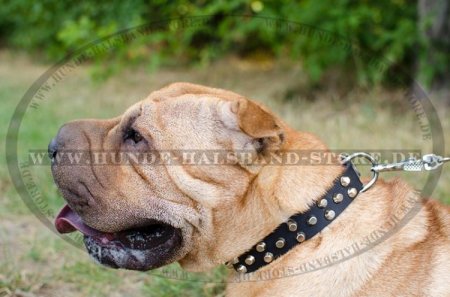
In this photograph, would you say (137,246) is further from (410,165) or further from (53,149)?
(410,165)

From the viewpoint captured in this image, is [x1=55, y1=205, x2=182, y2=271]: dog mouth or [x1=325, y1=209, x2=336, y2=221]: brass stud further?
[x1=55, y1=205, x2=182, y2=271]: dog mouth

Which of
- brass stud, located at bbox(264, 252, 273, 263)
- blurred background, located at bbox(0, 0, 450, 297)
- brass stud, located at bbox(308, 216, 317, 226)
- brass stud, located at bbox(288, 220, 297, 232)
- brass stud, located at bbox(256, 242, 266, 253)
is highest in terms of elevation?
blurred background, located at bbox(0, 0, 450, 297)

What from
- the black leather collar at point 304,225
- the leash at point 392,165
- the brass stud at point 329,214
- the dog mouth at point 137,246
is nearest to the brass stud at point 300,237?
the black leather collar at point 304,225

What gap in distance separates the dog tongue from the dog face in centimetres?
5

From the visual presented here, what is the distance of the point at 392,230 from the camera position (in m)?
2.73

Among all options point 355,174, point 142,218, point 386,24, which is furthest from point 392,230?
point 386,24

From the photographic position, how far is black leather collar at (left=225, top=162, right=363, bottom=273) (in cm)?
262

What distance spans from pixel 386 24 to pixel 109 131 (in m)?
6.38

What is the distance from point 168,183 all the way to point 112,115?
5416 millimetres

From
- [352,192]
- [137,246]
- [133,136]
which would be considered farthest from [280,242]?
[133,136]

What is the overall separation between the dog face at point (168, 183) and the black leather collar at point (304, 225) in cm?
7

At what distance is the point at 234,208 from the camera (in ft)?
8.87

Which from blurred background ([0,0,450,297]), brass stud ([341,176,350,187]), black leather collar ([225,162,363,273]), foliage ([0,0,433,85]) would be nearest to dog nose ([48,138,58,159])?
black leather collar ([225,162,363,273])

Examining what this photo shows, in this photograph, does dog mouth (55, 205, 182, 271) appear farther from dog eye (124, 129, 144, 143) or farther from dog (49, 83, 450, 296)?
dog eye (124, 129, 144, 143)
